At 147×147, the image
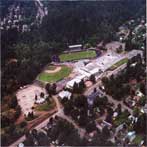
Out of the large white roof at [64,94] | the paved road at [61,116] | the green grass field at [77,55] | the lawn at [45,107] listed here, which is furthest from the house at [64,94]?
the green grass field at [77,55]

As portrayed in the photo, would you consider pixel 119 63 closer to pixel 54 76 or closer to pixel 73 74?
pixel 73 74

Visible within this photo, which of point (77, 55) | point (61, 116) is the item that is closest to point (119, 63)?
point (77, 55)

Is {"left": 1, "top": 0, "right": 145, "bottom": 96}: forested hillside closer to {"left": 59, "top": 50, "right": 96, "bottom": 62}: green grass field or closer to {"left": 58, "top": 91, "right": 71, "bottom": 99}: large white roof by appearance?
{"left": 59, "top": 50, "right": 96, "bottom": 62}: green grass field

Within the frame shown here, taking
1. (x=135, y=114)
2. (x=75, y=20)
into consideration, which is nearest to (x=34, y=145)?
(x=135, y=114)

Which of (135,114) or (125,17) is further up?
(125,17)

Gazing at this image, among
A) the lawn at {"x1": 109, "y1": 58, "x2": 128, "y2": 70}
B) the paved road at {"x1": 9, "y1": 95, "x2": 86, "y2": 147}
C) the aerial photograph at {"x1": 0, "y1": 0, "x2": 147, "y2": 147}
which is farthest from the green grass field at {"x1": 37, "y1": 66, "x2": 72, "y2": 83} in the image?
the lawn at {"x1": 109, "y1": 58, "x2": 128, "y2": 70}

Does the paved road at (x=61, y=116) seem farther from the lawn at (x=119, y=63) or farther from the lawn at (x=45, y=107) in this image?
the lawn at (x=119, y=63)

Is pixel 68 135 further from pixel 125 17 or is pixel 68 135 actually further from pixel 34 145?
pixel 125 17

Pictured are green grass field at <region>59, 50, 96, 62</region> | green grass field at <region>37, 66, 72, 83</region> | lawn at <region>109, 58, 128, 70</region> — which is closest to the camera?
green grass field at <region>37, 66, 72, 83</region>
